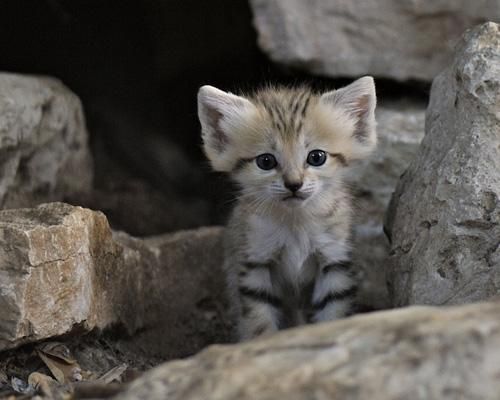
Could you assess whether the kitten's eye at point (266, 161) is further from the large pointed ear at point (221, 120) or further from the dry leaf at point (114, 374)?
the dry leaf at point (114, 374)

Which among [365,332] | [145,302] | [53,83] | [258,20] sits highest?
[258,20]

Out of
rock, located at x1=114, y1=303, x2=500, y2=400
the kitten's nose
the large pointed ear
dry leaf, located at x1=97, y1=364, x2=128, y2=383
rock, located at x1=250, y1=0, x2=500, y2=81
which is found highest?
rock, located at x1=250, y1=0, x2=500, y2=81

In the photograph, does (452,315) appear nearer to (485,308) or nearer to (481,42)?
(485,308)

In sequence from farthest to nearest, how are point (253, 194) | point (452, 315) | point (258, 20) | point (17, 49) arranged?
1. point (17, 49)
2. point (258, 20)
3. point (253, 194)
4. point (452, 315)

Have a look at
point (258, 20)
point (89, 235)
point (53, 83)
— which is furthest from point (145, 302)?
point (258, 20)

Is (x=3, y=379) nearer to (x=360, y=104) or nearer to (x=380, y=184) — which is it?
(x=360, y=104)

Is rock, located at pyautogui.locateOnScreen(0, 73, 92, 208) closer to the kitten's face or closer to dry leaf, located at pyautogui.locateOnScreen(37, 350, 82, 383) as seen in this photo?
the kitten's face

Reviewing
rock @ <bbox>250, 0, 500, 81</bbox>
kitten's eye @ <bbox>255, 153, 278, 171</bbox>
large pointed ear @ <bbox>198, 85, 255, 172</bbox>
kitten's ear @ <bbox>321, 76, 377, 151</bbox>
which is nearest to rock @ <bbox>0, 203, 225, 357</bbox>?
large pointed ear @ <bbox>198, 85, 255, 172</bbox>
